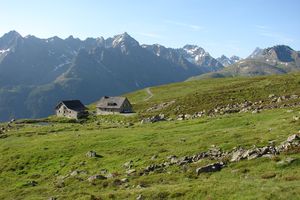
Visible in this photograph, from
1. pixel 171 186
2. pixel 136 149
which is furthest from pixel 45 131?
pixel 171 186

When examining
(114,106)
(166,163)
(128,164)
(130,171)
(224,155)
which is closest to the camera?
(224,155)

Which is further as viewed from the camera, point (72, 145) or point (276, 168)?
point (72, 145)

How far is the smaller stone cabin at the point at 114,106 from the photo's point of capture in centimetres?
14138

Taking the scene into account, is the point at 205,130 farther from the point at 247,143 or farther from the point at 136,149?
the point at 247,143

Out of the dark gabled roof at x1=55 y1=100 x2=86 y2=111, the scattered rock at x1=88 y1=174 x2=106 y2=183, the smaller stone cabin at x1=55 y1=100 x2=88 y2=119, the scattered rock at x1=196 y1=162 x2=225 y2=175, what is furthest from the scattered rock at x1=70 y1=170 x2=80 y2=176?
the dark gabled roof at x1=55 y1=100 x2=86 y2=111

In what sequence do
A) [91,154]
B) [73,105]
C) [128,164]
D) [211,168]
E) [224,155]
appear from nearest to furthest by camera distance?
[211,168]
[224,155]
[128,164]
[91,154]
[73,105]

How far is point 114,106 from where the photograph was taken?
14500 centimetres

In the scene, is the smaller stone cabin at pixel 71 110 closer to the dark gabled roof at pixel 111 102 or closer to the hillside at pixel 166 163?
the dark gabled roof at pixel 111 102

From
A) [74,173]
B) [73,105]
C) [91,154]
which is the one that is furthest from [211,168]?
[73,105]

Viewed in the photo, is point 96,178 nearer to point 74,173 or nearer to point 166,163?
point 74,173

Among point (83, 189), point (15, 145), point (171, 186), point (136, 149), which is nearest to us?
point (171, 186)

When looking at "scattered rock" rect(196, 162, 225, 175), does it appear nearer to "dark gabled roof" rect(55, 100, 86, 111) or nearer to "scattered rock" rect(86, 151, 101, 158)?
"scattered rock" rect(86, 151, 101, 158)

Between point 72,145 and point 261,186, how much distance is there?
141 feet

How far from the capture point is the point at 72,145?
69.5m
